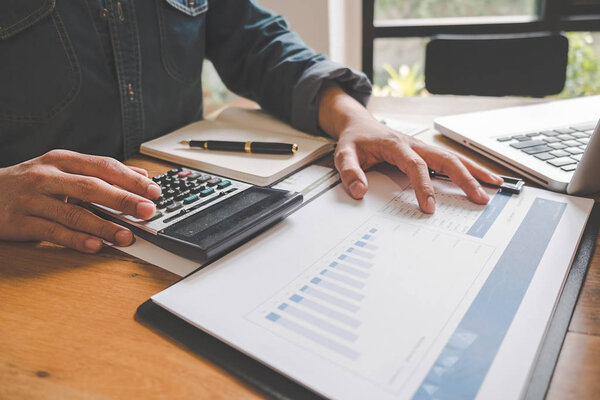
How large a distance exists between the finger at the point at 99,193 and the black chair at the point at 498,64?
1131 mm

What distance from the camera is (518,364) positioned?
1.02ft

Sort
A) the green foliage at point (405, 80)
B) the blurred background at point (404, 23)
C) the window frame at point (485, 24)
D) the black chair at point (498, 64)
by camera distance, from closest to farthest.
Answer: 1. the black chair at point (498, 64)
2. the window frame at point (485, 24)
3. the blurred background at point (404, 23)
4. the green foliage at point (405, 80)

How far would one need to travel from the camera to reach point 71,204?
51 centimetres

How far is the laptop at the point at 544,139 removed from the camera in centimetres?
57

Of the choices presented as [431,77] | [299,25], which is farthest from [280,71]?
[299,25]

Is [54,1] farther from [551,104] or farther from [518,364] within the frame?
[551,104]

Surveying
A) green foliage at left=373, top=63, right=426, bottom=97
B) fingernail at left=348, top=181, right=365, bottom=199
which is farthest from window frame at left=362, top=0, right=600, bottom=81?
fingernail at left=348, top=181, right=365, bottom=199

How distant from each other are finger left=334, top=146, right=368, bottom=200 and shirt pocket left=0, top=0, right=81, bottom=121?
0.46m

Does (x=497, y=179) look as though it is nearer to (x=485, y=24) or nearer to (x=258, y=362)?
(x=258, y=362)

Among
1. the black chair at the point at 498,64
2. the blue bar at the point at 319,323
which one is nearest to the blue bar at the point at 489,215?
the blue bar at the point at 319,323

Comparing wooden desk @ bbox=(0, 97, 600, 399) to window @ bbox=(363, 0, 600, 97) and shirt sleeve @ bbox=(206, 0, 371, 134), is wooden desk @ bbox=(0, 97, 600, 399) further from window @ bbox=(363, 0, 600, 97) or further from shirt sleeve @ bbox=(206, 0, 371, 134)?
window @ bbox=(363, 0, 600, 97)

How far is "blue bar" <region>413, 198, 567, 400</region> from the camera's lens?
297 mm

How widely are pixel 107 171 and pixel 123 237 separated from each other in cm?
9

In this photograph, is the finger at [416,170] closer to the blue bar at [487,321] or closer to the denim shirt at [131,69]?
the blue bar at [487,321]
